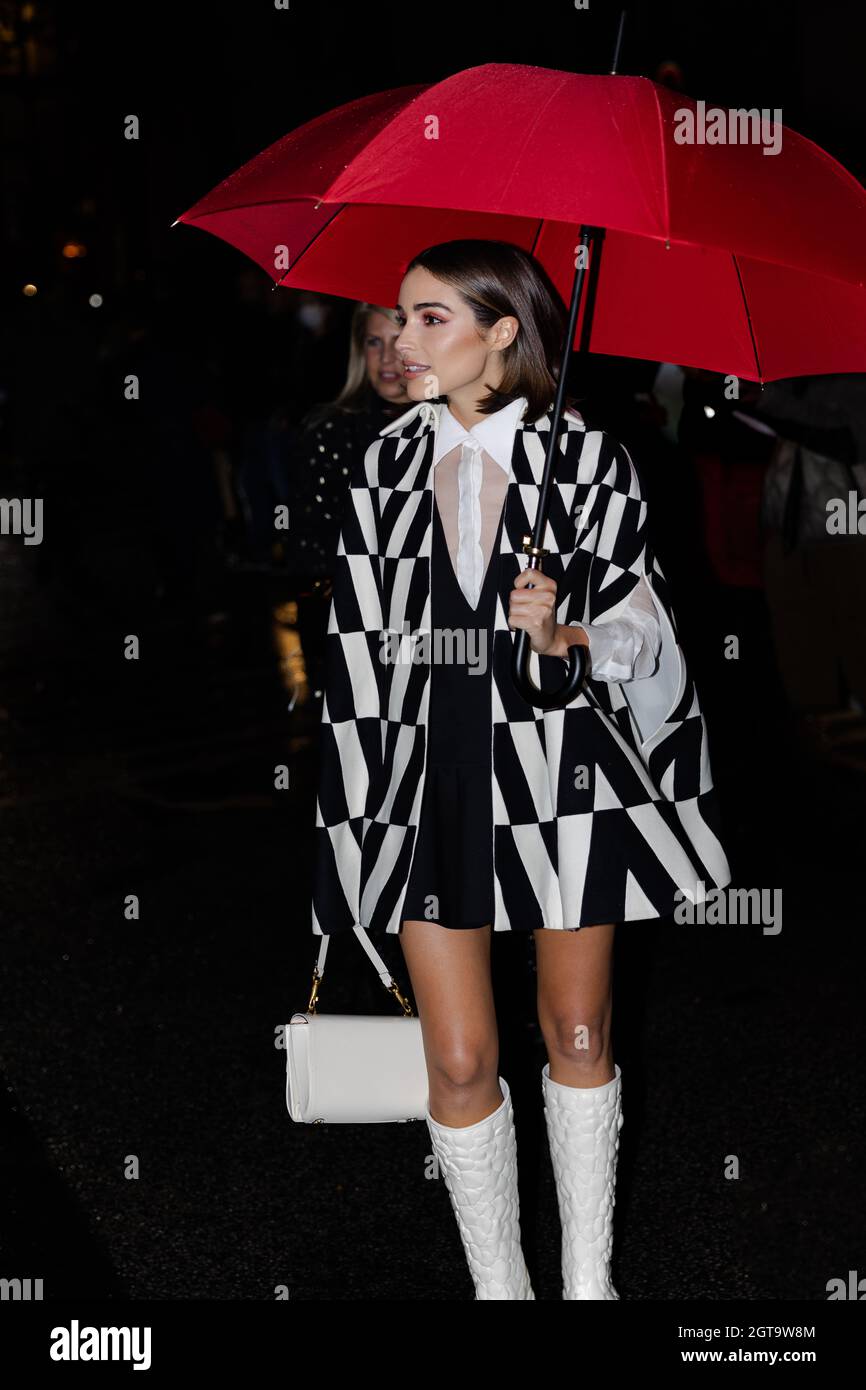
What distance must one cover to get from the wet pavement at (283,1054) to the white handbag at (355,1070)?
0.53 metres

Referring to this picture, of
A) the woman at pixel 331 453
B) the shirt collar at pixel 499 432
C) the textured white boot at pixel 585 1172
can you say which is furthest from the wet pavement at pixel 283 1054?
the shirt collar at pixel 499 432

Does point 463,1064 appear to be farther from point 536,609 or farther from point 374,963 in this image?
point 536,609

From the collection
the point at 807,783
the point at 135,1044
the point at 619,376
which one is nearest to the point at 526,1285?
the point at 135,1044

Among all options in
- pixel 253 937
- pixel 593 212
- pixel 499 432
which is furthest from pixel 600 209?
pixel 253 937

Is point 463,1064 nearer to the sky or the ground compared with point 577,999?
nearer to the ground

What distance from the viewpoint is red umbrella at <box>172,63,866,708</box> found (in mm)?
2598

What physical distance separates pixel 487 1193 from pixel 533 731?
0.84m

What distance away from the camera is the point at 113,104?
116 feet

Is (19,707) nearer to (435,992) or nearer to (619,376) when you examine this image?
(619,376)

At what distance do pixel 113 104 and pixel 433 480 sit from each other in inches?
1385

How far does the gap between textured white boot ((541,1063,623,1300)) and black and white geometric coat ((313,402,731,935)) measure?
1.26ft

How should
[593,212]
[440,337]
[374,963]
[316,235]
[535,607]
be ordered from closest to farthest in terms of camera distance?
[593,212]
[535,607]
[440,337]
[374,963]
[316,235]

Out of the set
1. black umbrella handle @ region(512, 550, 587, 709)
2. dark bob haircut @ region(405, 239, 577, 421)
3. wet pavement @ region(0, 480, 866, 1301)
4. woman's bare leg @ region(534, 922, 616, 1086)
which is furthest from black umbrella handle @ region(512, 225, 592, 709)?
wet pavement @ region(0, 480, 866, 1301)

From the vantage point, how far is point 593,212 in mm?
2541
